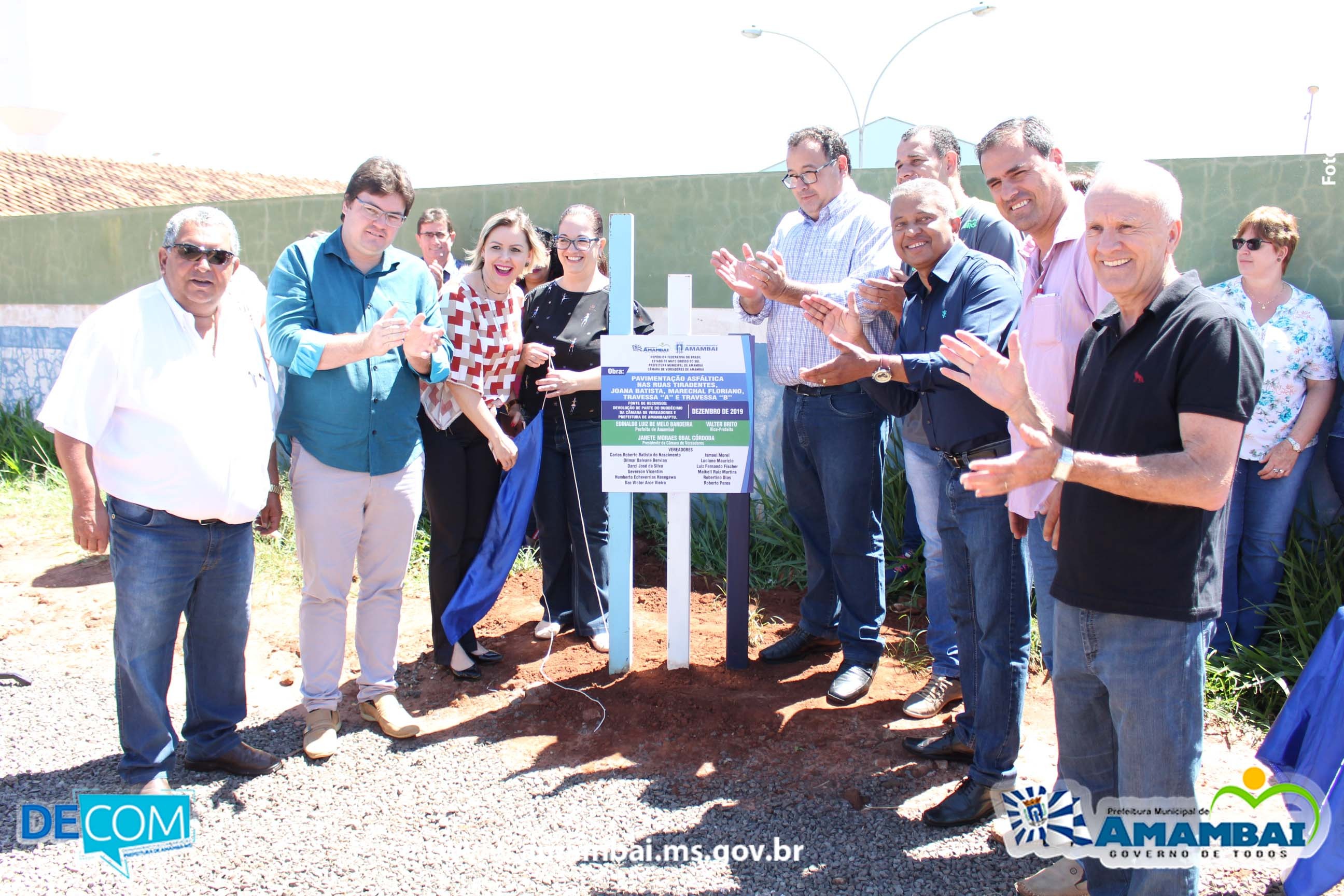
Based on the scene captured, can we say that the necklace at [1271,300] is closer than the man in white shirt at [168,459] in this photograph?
No

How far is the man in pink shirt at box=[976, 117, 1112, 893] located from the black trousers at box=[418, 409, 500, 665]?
96.7 inches

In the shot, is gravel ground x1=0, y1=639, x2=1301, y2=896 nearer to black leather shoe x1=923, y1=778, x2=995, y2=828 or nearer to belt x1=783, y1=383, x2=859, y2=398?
black leather shoe x1=923, y1=778, x2=995, y2=828

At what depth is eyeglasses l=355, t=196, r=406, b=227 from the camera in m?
3.67

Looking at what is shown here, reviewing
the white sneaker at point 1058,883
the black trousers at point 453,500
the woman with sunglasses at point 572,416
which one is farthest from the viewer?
the woman with sunglasses at point 572,416

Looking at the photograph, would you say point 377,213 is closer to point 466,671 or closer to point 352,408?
point 352,408

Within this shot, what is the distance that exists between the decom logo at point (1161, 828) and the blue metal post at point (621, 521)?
6.35ft

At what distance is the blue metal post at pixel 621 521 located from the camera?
4258 millimetres

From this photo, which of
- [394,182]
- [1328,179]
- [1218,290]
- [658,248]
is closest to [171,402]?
[394,182]

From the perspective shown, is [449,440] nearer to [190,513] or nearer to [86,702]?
[190,513]

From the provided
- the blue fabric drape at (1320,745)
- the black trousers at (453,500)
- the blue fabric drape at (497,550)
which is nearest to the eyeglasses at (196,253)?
the black trousers at (453,500)

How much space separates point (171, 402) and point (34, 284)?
30.8ft

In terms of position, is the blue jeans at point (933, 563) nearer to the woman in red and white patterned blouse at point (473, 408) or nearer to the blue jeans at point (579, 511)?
the blue jeans at point (579, 511)

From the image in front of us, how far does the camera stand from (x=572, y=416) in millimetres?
4773

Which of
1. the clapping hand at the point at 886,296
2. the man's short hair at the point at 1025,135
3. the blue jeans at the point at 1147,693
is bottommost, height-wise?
the blue jeans at the point at 1147,693
